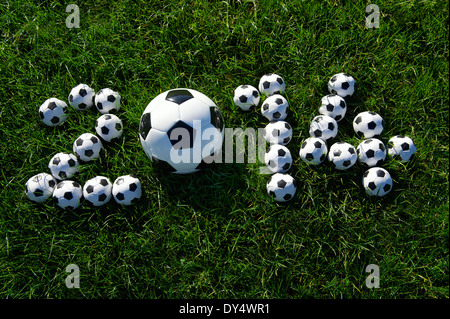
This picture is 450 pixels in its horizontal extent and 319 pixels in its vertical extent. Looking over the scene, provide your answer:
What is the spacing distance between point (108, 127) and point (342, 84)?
9.41 ft

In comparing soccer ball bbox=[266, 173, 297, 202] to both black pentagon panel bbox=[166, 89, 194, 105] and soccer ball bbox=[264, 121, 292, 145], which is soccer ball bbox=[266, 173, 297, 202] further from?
black pentagon panel bbox=[166, 89, 194, 105]

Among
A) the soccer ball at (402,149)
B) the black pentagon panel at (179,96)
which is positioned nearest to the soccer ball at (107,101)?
the black pentagon panel at (179,96)

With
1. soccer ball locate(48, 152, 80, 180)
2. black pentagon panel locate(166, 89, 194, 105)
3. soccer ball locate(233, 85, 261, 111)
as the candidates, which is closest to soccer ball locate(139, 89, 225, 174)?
black pentagon panel locate(166, 89, 194, 105)

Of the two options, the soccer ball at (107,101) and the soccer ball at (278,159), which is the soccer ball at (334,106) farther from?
the soccer ball at (107,101)

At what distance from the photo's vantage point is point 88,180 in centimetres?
438

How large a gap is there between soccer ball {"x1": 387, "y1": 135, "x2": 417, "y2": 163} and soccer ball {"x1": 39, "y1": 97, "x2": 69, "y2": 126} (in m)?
3.98

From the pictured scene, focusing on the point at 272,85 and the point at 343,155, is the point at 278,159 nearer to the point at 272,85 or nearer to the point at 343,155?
the point at 343,155

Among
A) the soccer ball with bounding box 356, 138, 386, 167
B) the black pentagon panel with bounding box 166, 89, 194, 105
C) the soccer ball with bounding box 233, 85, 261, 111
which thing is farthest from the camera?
the soccer ball with bounding box 233, 85, 261, 111

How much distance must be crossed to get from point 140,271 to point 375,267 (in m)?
2.62

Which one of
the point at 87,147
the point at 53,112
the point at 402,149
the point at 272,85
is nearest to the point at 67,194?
the point at 87,147

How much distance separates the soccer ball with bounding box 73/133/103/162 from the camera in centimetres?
438

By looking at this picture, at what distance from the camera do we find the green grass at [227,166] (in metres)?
4.23

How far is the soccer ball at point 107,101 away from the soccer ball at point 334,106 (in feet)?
8.23

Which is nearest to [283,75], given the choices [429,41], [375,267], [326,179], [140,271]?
[326,179]
